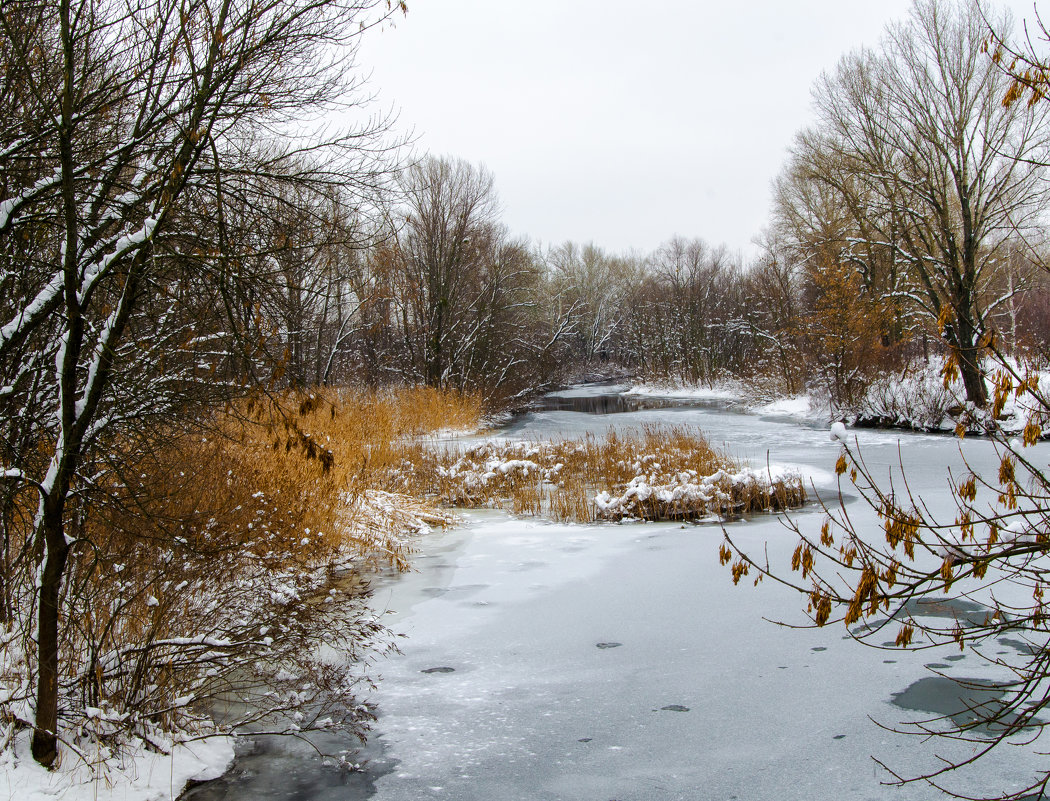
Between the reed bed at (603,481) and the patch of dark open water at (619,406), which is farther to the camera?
the patch of dark open water at (619,406)

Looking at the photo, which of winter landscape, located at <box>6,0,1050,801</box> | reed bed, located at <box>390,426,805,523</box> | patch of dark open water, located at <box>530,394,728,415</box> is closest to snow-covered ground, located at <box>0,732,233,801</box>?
winter landscape, located at <box>6,0,1050,801</box>

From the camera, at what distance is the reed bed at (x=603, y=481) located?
1063cm

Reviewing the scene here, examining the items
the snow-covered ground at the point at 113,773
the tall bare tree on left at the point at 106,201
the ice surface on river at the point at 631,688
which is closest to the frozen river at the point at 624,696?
the ice surface on river at the point at 631,688

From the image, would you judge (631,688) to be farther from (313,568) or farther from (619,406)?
(619,406)

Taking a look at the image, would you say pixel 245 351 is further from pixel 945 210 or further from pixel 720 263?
pixel 720 263

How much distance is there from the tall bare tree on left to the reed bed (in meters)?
7.00

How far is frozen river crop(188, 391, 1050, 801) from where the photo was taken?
3828 mm

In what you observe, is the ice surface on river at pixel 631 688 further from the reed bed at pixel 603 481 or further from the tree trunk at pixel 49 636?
the reed bed at pixel 603 481

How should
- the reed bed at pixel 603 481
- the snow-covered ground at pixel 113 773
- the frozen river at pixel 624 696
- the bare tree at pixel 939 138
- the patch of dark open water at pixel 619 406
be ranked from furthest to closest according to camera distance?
the patch of dark open water at pixel 619 406
the bare tree at pixel 939 138
the reed bed at pixel 603 481
the frozen river at pixel 624 696
the snow-covered ground at pixel 113 773

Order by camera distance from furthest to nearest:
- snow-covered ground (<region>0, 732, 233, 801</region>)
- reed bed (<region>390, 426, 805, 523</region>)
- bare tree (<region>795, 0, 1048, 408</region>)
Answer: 1. bare tree (<region>795, 0, 1048, 408</region>)
2. reed bed (<region>390, 426, 805, 523</region>)
3. snow-covered ground (<region>0, 732, 233, 801</region>)

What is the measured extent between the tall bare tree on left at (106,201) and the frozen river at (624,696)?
1.90 m

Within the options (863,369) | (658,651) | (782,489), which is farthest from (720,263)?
(658,651)

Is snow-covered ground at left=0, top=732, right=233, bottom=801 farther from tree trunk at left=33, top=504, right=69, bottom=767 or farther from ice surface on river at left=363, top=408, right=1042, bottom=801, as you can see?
ice surface on river at left=363, top=408, right=1042, bottom=801

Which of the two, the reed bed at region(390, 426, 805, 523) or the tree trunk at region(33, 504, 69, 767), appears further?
the reed bed at region(390, 426, 805, 523)
